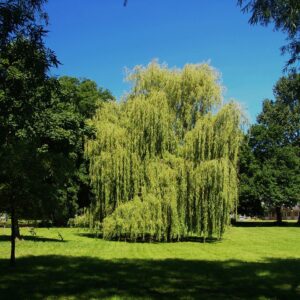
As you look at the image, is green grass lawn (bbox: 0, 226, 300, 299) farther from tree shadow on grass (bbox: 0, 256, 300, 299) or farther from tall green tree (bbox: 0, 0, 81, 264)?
tall green tree (bbox: 0, 0, 81, 264)

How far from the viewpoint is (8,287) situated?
9250 mm

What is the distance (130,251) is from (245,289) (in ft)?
31.0

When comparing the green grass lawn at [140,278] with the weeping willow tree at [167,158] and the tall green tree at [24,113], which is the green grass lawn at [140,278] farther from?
the weeping willow tree at [167,158]

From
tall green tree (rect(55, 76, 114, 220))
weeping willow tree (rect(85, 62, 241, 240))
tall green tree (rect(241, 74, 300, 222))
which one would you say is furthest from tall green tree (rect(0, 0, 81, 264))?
tall green tree (rect(241, 74, 300, 222))

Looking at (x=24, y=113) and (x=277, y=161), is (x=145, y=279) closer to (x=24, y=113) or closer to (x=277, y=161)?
(x=24, y=113)

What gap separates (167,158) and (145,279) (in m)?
13.5

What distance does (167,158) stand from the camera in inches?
943

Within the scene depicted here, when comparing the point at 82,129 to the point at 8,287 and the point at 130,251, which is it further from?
the point at 8,287

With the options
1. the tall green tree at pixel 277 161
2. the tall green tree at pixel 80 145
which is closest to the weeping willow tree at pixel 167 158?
the tall green tree at pixel 80 145

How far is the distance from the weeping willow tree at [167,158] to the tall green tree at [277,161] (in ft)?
77.9

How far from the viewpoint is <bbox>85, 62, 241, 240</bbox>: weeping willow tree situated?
23.0m

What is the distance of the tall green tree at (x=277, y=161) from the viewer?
48938 mm

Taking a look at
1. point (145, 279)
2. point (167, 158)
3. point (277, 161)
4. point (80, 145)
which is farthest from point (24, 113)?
point (277, 161)

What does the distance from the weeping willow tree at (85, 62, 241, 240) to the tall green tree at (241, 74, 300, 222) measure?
23751 mm
